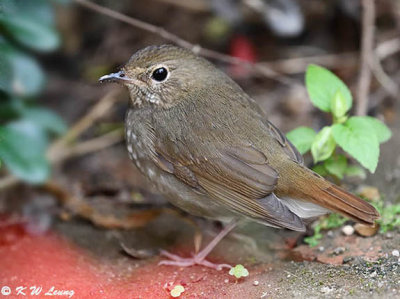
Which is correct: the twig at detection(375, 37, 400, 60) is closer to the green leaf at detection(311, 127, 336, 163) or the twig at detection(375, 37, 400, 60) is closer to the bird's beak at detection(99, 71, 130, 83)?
the green leaf at detection(311, 127, 336, 163)

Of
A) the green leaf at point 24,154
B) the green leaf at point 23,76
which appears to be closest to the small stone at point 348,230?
the green leaf at point 24,154

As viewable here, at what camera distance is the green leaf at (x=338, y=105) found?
12.4 feet

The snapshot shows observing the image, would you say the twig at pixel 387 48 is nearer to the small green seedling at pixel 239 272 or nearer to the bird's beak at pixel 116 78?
the bird's beak at pixel 116 78

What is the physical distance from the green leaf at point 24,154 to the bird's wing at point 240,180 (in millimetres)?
1037

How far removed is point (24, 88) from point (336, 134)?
90.4 inches

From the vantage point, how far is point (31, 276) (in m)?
3.69

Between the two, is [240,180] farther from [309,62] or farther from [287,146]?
[309,62]

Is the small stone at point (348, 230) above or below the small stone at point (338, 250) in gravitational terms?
above

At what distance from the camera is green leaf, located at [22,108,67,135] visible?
182 inches

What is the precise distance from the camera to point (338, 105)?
3.77 metres

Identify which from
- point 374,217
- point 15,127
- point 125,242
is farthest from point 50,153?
point 374,217

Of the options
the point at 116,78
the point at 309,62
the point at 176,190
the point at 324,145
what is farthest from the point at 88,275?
the point at 309,62

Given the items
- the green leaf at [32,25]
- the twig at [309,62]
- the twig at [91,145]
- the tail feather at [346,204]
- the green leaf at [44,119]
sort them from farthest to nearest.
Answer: the twig at [309,62] → the twig at [91,145] → the green leaf at [44,119] → the green leaf at [32,25] → the tail feather at [346,204]

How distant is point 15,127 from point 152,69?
46.8 inches
